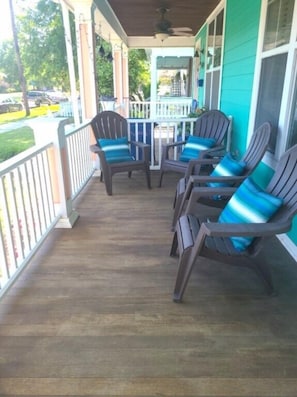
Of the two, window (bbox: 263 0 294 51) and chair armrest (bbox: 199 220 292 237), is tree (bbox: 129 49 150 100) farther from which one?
chair armrest (bbox: 199 220 292 237)

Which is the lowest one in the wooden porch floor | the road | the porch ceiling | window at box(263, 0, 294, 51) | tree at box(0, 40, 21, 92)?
the wooden porch floor

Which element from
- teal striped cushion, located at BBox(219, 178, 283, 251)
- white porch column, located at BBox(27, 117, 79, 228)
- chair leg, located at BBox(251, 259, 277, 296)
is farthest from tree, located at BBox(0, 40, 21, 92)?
chair leg, located at BBox(251, 259, 277, 296)

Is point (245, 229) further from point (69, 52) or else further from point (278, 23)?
point (69, 52)

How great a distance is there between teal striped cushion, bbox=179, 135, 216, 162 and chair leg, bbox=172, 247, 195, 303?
7.01 feet

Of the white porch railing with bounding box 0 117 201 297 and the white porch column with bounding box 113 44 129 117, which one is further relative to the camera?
the white porch column with bounding box 113 44 129 117

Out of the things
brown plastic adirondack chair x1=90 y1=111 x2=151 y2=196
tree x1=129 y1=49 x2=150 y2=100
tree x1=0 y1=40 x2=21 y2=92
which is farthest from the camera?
tree x1=129 y1=49 x2=150 y2=100

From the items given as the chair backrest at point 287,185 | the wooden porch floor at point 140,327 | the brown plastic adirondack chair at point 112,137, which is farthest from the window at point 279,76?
the brown plastic adirondack chair at point 112,137

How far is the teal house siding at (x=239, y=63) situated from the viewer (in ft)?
10.9

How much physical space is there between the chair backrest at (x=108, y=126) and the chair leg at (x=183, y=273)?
2748 millimetres

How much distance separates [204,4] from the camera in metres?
5.11

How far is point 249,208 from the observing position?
189 cm

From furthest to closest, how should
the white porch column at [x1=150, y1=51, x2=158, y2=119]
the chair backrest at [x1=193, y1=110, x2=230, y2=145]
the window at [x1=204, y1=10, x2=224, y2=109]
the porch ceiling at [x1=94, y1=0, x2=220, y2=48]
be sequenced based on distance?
the white porch column at [x1=150, y1=51, x2=158, y2=119] < the window at [x1=204, y1=10, x2=224, y2=109] < the porch ceiling at [x1=94, y1=0, x2=220, y2=48] < the chair backrest at [x1=193, y1=110, x2=230, y2=145]

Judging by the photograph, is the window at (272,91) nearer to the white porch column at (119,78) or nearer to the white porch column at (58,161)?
the white porch column at (58,161)

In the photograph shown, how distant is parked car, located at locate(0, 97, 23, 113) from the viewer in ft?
8.25
